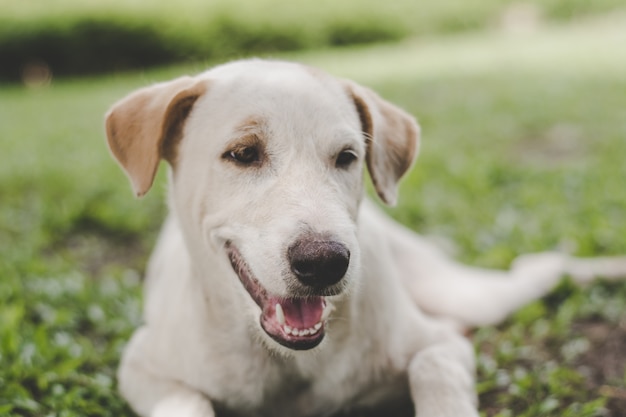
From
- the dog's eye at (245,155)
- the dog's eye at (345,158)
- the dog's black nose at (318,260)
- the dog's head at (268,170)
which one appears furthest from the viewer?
the dog's eye at (345,158)

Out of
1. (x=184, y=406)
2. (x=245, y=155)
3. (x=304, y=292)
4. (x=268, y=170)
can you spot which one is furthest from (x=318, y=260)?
(x=184, y=406)

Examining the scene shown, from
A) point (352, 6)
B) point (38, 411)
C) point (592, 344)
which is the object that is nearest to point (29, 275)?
point (38, 411)

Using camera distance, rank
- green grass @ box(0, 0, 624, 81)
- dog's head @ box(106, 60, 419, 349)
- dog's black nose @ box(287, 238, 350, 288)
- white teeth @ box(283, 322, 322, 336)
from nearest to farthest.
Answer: dog's black nose @ box(287, 238, 350, 288)
dog's head @ box(106, 60, 419, 349)
white teeth @ box(283, 322, 322, 336)
green grass @ box(0, 0, 624, 81)

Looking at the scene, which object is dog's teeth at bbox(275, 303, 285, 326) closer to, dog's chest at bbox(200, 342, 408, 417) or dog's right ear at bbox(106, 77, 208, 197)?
dog's chest at bbox(200, 342, 408, 417)

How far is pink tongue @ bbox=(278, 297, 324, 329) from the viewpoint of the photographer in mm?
2975

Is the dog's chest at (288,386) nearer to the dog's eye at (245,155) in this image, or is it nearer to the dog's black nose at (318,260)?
the dog's black nose at (318,260)

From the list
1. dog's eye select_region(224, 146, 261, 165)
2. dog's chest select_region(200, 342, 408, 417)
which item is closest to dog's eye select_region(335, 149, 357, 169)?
dog's eye select_region(224, 146, 261, 165)

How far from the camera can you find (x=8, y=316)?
14.0 ft

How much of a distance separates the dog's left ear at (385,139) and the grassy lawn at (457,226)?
1098 mm

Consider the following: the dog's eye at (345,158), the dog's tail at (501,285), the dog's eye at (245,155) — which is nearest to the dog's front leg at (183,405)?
the dog's eye at (245,155)

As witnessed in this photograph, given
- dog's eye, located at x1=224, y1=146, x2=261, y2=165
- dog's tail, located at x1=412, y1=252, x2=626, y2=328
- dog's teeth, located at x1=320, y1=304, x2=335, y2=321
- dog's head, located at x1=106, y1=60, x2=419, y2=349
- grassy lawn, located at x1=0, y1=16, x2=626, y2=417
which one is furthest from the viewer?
dog's tail, located at x1=412, y1=252, x2=626, y2=328

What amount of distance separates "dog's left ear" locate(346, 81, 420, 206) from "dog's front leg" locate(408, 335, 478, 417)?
2.49 ft

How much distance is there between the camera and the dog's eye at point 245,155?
314 cm

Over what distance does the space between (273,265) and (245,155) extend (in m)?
0.57
